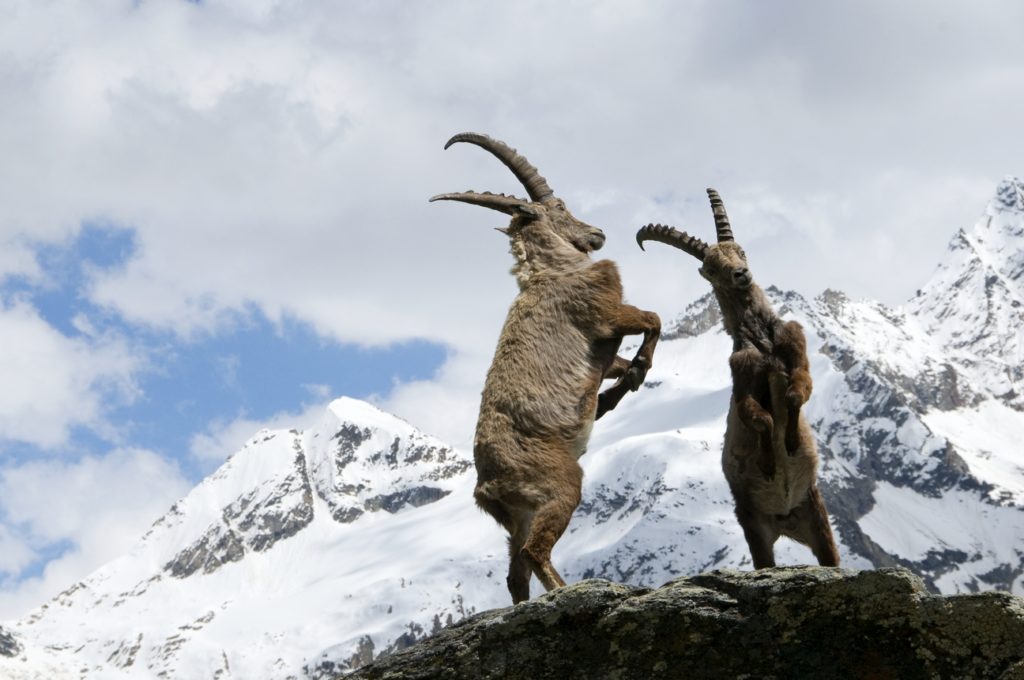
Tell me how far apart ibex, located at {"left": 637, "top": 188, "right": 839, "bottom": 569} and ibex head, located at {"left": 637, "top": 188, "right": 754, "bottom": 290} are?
490 mm

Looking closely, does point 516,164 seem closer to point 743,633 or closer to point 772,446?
point 772,446

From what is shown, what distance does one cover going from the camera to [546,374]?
40.3ft

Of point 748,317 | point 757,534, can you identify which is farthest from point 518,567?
point 748,317

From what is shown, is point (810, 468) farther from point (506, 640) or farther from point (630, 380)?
point (506, 640)

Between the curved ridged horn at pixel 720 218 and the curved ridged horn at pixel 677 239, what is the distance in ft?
1.02

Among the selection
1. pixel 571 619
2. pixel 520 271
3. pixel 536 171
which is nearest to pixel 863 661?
pixel 571 619

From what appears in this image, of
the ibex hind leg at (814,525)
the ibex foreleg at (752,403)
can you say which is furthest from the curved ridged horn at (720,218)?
the ibex hind leg at (814,525)

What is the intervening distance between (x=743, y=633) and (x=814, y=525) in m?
→ 4.45

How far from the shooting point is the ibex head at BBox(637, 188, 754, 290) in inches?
530

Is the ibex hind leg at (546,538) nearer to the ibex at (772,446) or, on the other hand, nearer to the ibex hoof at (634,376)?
the ibex hoof at (634,376)

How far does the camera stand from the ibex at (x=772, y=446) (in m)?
12.2

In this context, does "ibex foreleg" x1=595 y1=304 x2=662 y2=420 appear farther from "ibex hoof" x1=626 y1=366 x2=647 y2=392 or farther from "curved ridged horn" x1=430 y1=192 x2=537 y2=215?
"curved ridged horn" x1=430 y1=192 x2=537 y2=215

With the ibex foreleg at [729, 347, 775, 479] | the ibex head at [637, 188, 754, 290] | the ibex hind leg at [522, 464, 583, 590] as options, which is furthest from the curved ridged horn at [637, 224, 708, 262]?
the ibex hind leg at [522, 464, 583, 590]

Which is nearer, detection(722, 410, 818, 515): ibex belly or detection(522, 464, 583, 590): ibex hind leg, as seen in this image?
detection(522, 464, 583, 590): ibex hind leg
